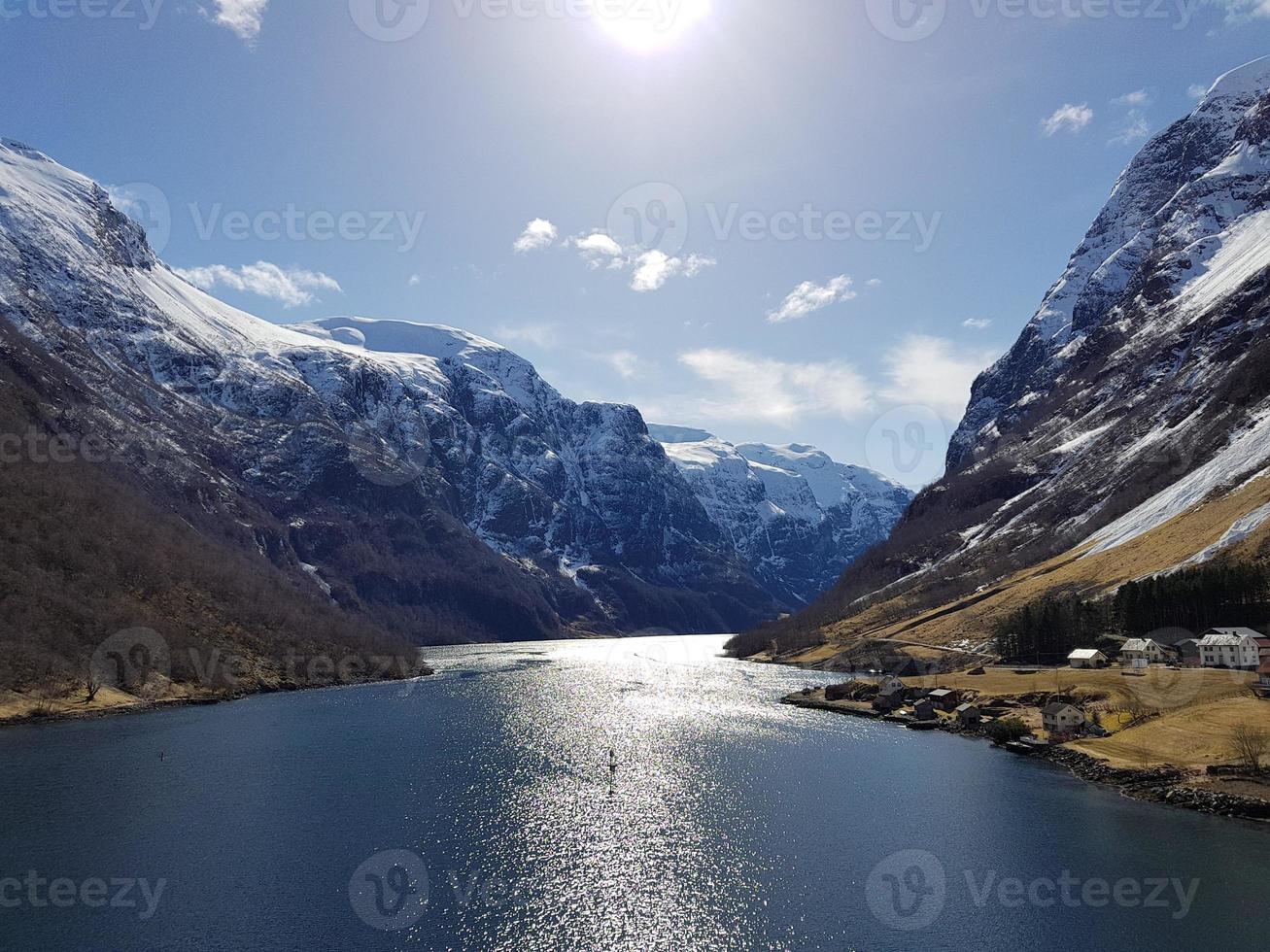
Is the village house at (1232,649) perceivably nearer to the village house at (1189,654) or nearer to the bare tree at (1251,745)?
the village house at (1189,654)

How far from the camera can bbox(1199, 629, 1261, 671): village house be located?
377 ft

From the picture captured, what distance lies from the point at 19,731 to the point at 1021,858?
13136 cm

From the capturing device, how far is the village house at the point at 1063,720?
106938 mm

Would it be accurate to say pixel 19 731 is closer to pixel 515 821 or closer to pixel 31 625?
pixel 31 625

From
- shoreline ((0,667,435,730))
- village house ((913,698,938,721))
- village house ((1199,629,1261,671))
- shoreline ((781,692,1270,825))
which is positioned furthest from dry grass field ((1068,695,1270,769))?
shoreline ((0,667,435,730))

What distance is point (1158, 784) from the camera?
8212 centimetres

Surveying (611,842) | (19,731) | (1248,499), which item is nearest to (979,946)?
(611,842)

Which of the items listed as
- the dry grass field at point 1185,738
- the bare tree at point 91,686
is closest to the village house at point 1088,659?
the dry grass field at point 1185,738

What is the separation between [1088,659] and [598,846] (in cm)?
10680

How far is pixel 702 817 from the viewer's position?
7812cm

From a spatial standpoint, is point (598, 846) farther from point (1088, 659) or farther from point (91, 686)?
point (91, 686)

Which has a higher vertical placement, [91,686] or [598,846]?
[91,686]

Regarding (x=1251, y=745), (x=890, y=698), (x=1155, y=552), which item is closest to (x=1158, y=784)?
(x=1251, y=745)

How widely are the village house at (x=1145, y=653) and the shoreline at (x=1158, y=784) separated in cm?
3613
